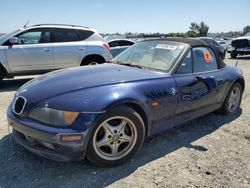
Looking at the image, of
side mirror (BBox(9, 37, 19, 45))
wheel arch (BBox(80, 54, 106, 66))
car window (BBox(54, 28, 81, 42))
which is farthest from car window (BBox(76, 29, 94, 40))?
side mirror (BBox(9, 37, 19, 45))

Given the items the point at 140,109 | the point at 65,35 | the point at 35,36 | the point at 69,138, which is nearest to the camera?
the point at 69,138

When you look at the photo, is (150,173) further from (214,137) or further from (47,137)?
(214,137)

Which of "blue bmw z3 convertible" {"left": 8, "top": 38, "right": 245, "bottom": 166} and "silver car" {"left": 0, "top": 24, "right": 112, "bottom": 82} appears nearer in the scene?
"blue bmw z3 convertible" {"left": 8, "top": 38, "right": 245, "bottom": 166}

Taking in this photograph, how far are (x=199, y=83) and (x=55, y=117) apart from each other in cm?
227

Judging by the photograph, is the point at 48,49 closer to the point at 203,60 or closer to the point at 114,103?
the point at 203,60

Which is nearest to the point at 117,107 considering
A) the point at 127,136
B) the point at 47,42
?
the point at 127,136

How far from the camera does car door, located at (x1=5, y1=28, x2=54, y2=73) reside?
759 cm

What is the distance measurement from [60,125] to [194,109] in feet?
7.08

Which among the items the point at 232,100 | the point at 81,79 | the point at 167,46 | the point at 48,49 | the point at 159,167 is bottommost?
the point at 159,167

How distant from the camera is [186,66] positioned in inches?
159

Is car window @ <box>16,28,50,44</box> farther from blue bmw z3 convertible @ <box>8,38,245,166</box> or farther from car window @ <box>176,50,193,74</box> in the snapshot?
car window @ <box>176,50,193,74</box>

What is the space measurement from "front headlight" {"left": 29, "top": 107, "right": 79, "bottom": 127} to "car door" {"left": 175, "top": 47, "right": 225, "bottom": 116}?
63.5 inches

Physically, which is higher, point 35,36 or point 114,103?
point 35,36

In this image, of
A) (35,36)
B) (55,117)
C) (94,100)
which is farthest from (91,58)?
(55,117)
